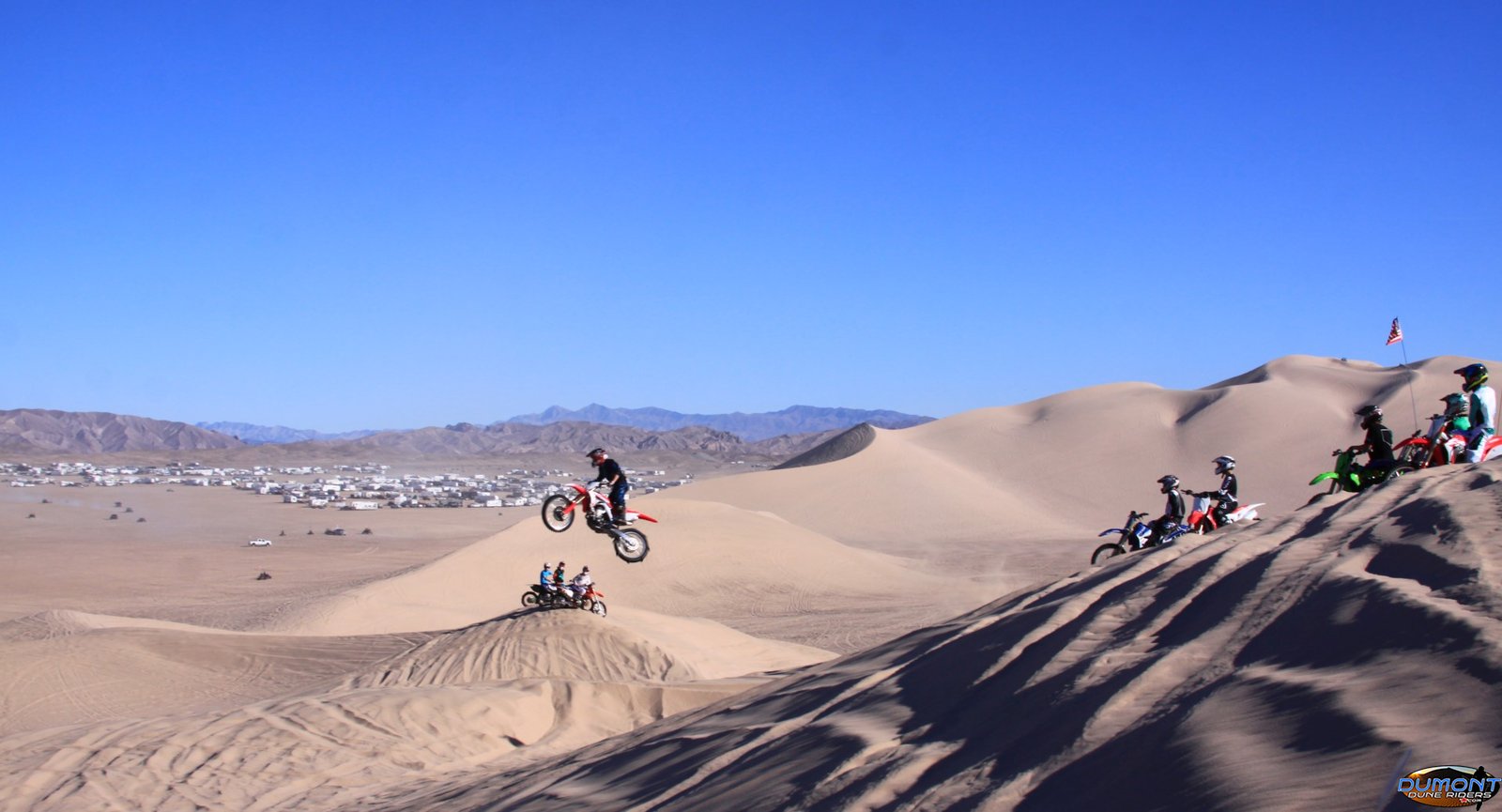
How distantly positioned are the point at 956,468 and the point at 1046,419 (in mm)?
8878

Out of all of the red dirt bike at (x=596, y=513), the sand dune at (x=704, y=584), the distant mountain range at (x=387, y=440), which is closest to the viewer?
the red dirt bike at (x=596, y=513)

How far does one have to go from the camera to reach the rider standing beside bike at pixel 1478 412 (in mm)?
9703

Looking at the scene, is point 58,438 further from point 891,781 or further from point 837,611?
point 891,781

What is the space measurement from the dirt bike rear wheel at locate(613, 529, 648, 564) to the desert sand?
1.98 metres

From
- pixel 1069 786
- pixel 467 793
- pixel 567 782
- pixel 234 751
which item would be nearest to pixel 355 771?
pixel 234 751

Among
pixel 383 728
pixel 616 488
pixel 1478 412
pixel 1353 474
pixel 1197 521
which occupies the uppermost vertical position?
pixel 1478 412

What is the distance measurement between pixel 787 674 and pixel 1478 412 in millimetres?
6617

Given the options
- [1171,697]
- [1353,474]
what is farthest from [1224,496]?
[1171,697]

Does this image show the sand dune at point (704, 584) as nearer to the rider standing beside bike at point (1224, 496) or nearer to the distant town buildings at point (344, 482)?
the rider standing beside bike at point (1224, 496)

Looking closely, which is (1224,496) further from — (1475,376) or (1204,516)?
(1475,376)

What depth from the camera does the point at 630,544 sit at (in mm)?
12852

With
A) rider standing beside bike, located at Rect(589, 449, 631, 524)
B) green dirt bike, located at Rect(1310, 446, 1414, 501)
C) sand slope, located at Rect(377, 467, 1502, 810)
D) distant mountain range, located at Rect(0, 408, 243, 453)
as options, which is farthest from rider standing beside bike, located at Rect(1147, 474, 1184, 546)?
distant mountain range, located at Rect(0, 408, 243, 453)

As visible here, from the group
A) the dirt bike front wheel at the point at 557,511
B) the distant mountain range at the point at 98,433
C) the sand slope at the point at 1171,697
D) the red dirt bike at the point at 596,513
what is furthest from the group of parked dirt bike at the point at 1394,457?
the distant mountain range at the point at 98,433

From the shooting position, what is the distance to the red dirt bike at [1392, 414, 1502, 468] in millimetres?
9891
